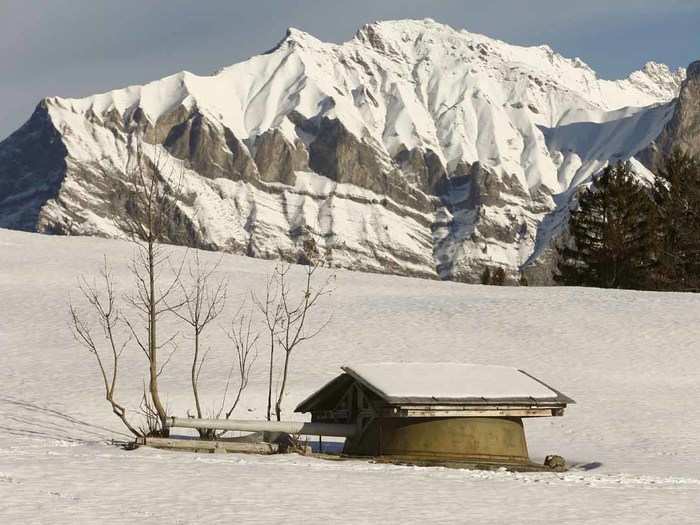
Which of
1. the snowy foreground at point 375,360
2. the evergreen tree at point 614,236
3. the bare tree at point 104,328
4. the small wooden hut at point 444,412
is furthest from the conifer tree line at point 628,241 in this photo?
the small wooden hut at point 444,412

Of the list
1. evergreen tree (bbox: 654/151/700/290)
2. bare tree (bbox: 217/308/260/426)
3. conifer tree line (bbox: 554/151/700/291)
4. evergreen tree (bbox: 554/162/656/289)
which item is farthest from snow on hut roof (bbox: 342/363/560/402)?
evergreen tree (bbox: 654/151/700/290)

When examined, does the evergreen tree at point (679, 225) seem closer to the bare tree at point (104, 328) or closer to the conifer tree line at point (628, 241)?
the conifer tree line at point (628, 241)

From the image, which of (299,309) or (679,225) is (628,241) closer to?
(679,225)


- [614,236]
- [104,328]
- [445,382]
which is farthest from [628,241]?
[445,382]

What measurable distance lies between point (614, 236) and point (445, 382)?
54210 mm

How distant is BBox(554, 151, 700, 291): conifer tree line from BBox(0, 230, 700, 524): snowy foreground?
16.7 metres

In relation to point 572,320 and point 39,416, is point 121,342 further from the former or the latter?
point 572,320

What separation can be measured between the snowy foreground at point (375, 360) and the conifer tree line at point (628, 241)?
16.7m

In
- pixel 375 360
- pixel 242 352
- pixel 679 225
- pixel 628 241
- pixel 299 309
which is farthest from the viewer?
pixel 679 225

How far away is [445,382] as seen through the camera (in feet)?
82.8

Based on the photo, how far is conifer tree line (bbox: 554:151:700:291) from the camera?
77.3m

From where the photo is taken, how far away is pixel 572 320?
50.8 metres

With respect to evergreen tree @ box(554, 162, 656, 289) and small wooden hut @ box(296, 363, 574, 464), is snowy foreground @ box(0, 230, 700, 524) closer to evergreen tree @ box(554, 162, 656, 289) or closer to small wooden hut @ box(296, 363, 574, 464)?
small wooden hut @ box(296, 363, 574, 464)

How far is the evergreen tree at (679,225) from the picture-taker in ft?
257
